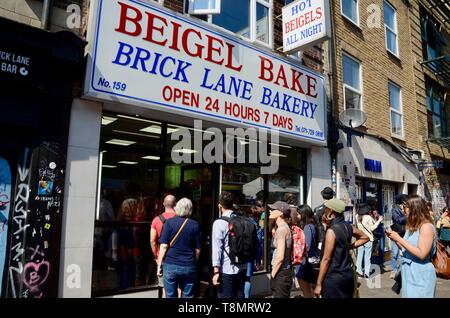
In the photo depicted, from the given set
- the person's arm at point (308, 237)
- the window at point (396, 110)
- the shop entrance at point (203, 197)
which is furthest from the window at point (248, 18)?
the window at point (396, 110)

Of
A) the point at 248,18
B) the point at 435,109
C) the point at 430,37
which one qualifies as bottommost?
the point at 248,18

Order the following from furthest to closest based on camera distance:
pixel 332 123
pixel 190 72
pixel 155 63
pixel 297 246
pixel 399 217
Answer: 1. pixel 332 123
2. pixel 399 217
3. pixel 190 72
4. pixel 155 63
5. pixel 297 246

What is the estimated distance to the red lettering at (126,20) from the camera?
515cm

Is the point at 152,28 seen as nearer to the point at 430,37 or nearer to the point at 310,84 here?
the point at 310,84

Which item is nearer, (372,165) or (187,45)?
(187,45)

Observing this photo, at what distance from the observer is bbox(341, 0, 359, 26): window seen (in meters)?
10.3

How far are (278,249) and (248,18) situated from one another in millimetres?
5295

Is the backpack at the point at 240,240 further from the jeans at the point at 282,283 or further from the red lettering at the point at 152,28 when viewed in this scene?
the red lettering at the point at 152,28

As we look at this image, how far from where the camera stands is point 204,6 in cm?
629

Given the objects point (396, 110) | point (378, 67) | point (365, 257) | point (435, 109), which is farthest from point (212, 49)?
point (435, 109)

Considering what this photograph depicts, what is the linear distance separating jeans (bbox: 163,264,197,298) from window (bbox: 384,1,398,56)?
36.9ft

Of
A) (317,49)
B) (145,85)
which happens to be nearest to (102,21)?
(145,85)

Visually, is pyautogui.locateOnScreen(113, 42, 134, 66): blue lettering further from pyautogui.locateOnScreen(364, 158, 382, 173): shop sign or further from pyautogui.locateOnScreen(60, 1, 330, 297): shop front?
pyautogui.locateOnScreen(364, 158, 382, 173): shop sign

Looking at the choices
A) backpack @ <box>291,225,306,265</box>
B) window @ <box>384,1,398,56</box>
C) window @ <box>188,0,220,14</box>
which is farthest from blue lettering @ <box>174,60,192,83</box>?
window @ <box>384,1,398,56</box>
